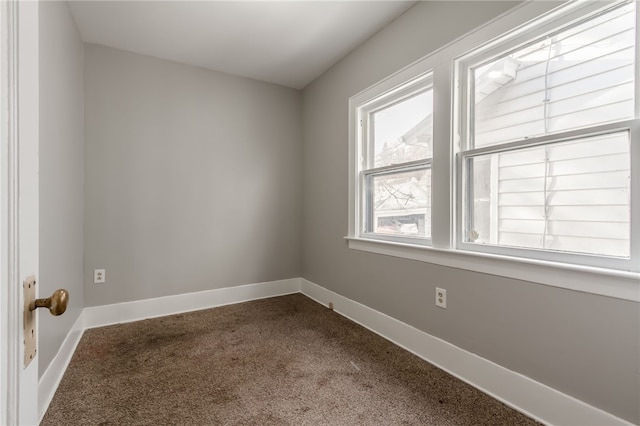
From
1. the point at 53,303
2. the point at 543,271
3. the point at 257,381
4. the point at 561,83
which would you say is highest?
the point at 561,83

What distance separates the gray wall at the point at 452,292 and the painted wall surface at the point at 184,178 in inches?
15.5

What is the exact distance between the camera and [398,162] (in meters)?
2.46

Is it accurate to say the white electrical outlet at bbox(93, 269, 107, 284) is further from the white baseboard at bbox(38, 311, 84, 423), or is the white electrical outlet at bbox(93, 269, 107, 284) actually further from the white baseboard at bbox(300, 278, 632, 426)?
the white baseboard at bbox(300, 278, 632, 426)

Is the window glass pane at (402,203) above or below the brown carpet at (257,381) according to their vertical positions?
above

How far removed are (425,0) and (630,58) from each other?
1246mm

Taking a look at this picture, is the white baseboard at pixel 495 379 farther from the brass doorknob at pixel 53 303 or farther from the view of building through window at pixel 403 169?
the brass doorknob at pixel 53 303

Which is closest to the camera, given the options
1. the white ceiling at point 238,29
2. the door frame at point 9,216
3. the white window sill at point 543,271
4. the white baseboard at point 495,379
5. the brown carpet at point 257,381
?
the door frame at point 9,216

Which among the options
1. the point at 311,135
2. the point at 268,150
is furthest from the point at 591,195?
the point at 268,150

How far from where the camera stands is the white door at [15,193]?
463mm

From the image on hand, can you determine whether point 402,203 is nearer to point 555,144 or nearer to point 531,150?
point 531,150

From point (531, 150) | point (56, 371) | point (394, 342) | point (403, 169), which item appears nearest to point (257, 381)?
point (394, 342)

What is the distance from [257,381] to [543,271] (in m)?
1.64

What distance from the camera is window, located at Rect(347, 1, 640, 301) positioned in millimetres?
1304

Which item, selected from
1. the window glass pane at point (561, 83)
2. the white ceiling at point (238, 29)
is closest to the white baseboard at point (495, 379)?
the window glass pane at point (561, 83)
